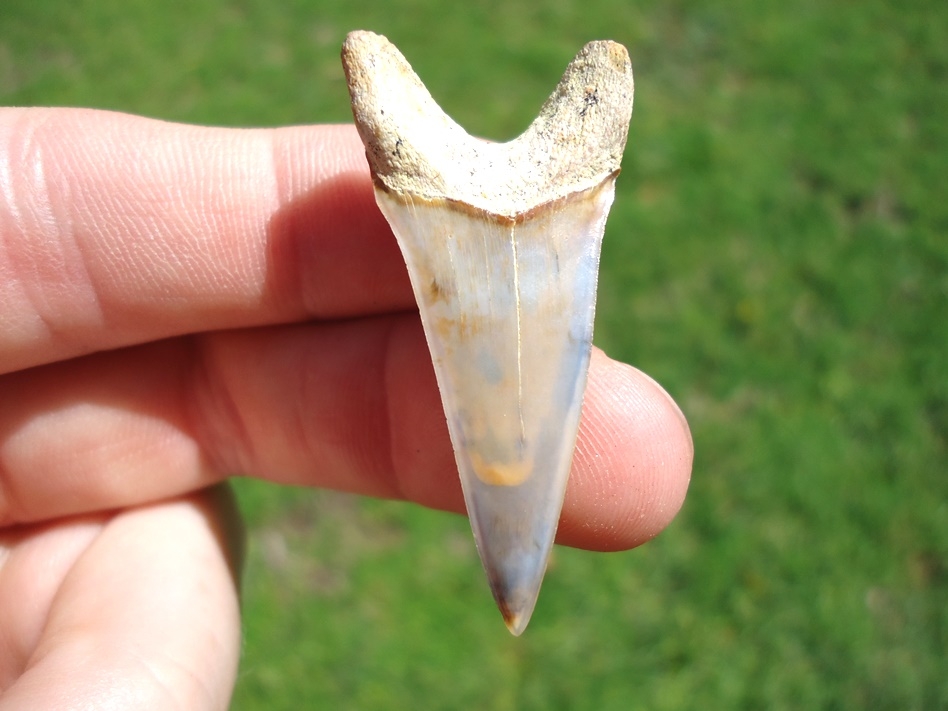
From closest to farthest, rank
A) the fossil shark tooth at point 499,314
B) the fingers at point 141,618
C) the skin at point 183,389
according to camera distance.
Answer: the fossil shark tooth at point 499,314 → the fingers at point 141,618 → the skin at point 183,389

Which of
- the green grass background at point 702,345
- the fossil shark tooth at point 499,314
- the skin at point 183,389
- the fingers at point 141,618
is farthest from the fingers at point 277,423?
the green grass background at point 702,345

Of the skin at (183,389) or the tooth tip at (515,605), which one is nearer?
the tooth tip at (515,605)

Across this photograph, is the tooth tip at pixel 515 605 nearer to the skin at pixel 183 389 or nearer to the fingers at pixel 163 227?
the skin at pixel 183 389

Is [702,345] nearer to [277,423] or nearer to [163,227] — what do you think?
[277,423]

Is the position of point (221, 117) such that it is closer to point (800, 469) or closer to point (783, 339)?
point (783, 339)

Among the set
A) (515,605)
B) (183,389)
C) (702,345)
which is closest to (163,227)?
(183,389)

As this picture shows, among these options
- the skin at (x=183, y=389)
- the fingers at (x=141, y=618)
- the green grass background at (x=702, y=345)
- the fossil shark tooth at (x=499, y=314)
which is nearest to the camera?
the fossil shark tooth at (x=499, y=314)

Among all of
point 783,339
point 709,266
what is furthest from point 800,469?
point 709,266
